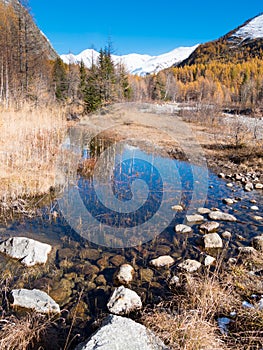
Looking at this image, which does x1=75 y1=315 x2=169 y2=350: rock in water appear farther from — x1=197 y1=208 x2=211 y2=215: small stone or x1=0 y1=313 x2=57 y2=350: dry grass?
x1=197 y1=208 x2=211 y2=215: small stone

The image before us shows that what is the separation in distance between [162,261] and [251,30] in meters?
157

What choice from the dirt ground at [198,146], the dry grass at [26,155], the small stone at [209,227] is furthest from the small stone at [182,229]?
the dirt ground at [198,146]

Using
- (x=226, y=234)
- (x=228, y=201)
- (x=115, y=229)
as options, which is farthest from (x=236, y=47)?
(x=115, y=229)

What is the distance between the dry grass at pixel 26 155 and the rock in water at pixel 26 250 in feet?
4.76

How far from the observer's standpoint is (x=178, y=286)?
3176 mm

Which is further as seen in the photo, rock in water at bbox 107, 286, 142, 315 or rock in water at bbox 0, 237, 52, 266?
rock in water at bbox 0, 237, 52, 266

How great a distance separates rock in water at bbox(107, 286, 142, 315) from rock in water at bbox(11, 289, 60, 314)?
62 centimetres

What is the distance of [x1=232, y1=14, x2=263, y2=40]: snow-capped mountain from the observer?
385 feet

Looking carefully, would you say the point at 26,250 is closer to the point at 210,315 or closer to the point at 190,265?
the point at 190,265

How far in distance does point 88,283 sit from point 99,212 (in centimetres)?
221

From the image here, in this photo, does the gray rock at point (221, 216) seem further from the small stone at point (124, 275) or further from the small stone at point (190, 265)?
the small stone at point (124, 275)

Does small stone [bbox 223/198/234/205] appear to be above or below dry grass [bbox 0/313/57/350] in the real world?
above

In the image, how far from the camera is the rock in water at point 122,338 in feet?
6.23

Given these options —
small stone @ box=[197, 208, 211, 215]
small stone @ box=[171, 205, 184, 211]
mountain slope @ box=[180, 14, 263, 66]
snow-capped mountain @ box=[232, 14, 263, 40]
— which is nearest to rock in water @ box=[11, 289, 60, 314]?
small stone @ box=[171, 205, 184, 211]
